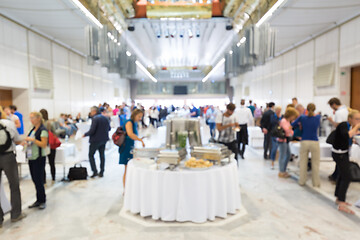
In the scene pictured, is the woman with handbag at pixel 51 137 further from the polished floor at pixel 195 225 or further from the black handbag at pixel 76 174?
the polished floor at pixel 195 225

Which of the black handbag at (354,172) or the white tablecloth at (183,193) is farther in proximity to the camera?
the black handbag at (354,172)

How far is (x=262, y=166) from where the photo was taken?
6.28m

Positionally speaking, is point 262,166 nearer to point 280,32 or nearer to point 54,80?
point 280,32

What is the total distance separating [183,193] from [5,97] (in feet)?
27.3

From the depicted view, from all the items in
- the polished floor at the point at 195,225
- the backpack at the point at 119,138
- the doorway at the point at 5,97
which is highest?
the doorway at the point at 5,97

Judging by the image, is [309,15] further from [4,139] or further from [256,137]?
[4,139]

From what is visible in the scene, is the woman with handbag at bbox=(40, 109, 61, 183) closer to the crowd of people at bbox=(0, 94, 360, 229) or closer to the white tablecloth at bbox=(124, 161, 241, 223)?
the crowd of people at bbox=(0, 94, 360, 229)

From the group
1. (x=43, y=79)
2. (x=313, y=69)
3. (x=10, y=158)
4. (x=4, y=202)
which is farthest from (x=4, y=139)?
(x=313, y=69)

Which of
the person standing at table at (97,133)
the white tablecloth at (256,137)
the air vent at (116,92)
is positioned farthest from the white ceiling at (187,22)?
the air vent at (116,92)

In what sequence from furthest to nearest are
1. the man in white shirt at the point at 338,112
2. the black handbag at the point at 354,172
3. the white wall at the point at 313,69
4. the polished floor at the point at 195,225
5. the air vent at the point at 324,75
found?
the air vent at the point at 324,75
the white wall at the point at 313,69
the man in white shirt at the point at 338,112
the black handbag at the point at 354,172
the polished floor at the point at 195,225

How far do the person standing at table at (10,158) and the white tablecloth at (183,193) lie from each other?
1521mm

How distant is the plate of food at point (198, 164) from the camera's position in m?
3.19

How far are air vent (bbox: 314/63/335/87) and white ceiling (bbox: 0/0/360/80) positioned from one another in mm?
1349

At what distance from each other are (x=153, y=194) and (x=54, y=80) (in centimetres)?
966
